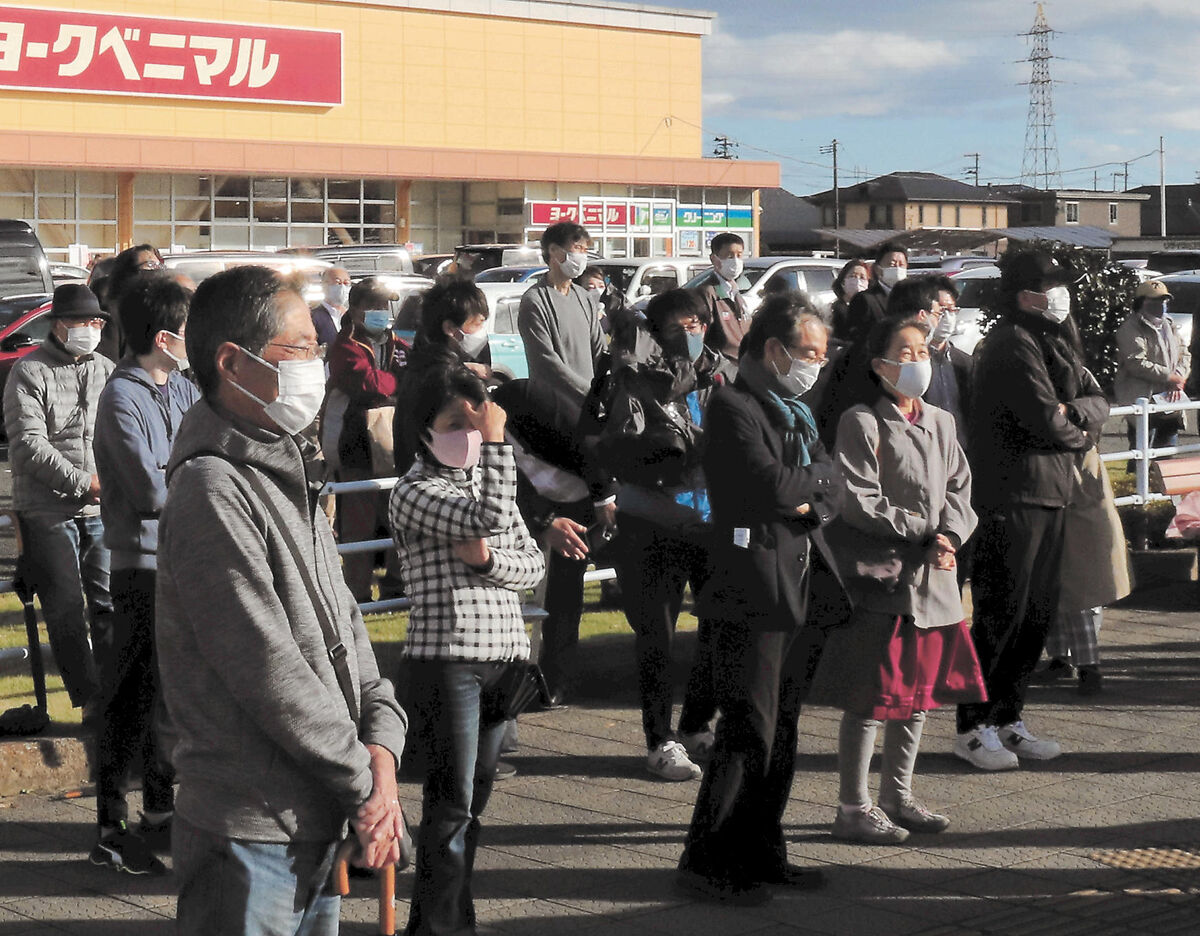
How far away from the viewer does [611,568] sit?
10.1 m

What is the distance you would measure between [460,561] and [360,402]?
5356mm

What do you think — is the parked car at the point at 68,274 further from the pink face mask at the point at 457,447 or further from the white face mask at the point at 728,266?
the pink face mask at the point at 457,447

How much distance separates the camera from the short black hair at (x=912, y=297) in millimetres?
7406

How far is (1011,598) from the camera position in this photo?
24.9ft

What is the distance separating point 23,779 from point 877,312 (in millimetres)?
5622

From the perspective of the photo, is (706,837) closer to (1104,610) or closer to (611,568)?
(611,568)

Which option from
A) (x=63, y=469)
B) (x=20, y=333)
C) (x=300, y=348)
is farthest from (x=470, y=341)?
(x=20, y=333)

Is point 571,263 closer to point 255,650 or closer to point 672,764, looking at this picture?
point 672,764

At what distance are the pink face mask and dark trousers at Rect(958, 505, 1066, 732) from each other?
309cm

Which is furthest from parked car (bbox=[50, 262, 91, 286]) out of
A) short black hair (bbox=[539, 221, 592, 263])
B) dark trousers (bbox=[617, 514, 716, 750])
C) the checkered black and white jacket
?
the checkered black and white jacket

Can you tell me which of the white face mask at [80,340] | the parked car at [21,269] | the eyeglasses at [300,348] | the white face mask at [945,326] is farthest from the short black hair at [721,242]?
the parked car at [21,269]

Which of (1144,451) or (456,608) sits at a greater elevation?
(1144,451)

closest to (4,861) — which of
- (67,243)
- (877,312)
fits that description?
(877,312)

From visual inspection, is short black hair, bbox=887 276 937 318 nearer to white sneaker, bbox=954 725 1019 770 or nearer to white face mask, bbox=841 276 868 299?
white sneaker, bbox=954 725 1019 770
